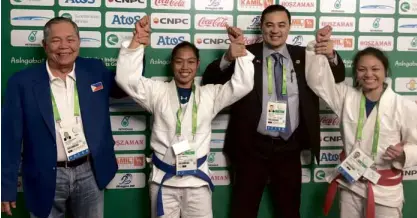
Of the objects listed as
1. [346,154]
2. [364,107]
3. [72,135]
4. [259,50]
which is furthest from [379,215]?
[72,135]

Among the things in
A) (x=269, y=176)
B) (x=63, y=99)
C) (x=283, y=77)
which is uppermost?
(x=283, y=77)

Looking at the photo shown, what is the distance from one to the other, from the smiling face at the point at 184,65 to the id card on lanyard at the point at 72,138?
608 mm

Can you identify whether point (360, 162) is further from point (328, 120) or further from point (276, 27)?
point (276, 27)

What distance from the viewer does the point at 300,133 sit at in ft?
8.91

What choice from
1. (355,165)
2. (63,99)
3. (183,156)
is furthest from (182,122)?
(355,165)

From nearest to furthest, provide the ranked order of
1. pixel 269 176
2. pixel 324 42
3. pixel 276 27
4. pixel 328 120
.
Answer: pixel 324 42 → pixel 276 27 → pixel 269 176 → pixel 328 120

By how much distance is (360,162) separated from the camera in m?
2.42

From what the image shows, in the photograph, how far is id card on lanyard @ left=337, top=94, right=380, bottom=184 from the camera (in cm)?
240

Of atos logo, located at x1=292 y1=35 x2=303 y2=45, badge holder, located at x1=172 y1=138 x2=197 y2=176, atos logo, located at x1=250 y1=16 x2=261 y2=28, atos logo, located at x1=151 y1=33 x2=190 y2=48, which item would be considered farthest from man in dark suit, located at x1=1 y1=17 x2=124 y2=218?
atos logo, located at x1=292 y1=35 x2=303 y2=45

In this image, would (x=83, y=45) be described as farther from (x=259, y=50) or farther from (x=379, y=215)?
(x=379, y=215)

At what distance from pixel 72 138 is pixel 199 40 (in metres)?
1.12

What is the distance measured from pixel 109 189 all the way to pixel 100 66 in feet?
3.07

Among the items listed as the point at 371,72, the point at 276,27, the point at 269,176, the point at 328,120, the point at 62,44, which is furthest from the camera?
the point at 328,120

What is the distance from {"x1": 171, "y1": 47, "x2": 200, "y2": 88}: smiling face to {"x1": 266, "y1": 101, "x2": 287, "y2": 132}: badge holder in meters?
0.53
